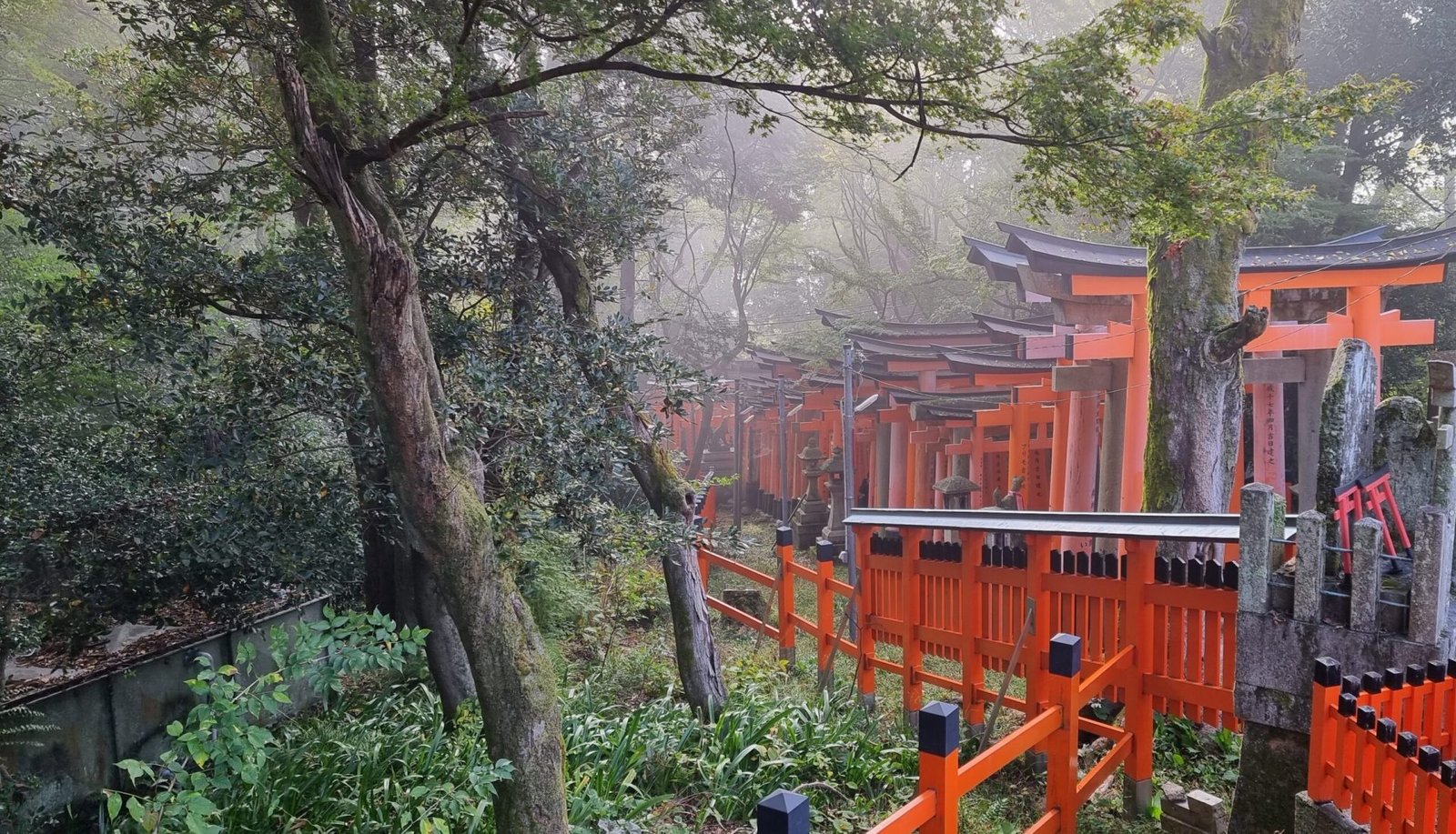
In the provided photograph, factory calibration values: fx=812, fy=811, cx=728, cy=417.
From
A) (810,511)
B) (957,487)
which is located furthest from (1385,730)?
(810,511)

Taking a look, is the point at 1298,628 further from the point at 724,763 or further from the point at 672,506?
the point at 672,506

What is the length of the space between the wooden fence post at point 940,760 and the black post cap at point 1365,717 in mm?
1634

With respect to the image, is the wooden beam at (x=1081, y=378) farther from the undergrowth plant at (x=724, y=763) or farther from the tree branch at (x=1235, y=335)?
the undergrowth plant at (x=724, y=763)

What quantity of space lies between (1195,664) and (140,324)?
243 inches

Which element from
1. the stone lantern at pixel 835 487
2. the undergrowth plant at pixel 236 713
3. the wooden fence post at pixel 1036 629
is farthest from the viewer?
the stone lantern at pixel 835 487

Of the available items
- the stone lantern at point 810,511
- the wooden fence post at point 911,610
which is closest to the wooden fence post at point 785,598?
the wooden fence post at point 911,610

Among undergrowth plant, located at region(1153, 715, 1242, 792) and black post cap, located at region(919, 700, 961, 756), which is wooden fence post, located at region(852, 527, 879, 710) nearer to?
undergrowth plant, located at region(1153, 715, 1242, 792)

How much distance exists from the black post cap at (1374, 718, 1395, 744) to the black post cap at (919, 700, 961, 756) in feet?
5.30

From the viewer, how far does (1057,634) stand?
4.67m

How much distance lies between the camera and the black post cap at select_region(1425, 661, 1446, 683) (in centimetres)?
345

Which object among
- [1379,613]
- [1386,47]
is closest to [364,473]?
[1379,613]

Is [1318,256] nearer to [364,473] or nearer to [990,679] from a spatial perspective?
[990,679]

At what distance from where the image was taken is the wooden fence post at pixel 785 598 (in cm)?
770

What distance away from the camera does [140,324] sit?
4188 mm
